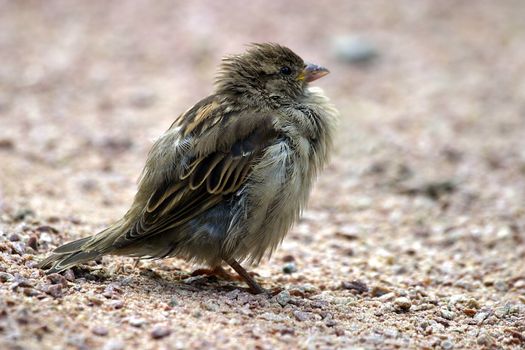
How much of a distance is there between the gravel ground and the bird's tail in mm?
78

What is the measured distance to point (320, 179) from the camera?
28.1 ft

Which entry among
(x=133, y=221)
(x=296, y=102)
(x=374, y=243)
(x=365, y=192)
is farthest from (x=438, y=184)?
(x=133, y=221)

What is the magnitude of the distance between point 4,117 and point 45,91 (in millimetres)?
1074

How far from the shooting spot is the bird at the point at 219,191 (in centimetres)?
516

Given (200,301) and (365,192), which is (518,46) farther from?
(200,301)

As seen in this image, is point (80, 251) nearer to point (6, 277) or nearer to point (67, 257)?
point (67, 257)

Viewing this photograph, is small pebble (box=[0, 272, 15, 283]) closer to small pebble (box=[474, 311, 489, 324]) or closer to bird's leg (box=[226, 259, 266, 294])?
bird's leg (box=[226, 259, 266, 294])

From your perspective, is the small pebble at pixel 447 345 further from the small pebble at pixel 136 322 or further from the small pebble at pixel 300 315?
the small pebble at pixel 136 322

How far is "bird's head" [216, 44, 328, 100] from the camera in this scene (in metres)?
5.77

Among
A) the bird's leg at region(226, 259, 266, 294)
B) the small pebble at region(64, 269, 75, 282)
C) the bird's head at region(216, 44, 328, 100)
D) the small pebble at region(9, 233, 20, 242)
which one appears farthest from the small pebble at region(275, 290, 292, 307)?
the small pebble at region(9, 233, 20, 242)

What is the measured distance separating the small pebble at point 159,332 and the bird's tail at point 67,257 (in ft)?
3.40

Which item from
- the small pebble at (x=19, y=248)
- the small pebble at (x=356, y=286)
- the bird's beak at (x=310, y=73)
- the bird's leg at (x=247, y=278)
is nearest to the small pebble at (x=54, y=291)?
the small pebble at (x=19, y=248)

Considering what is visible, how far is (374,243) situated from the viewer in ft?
23.2

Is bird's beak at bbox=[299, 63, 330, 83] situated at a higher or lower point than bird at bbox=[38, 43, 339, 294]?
higher
